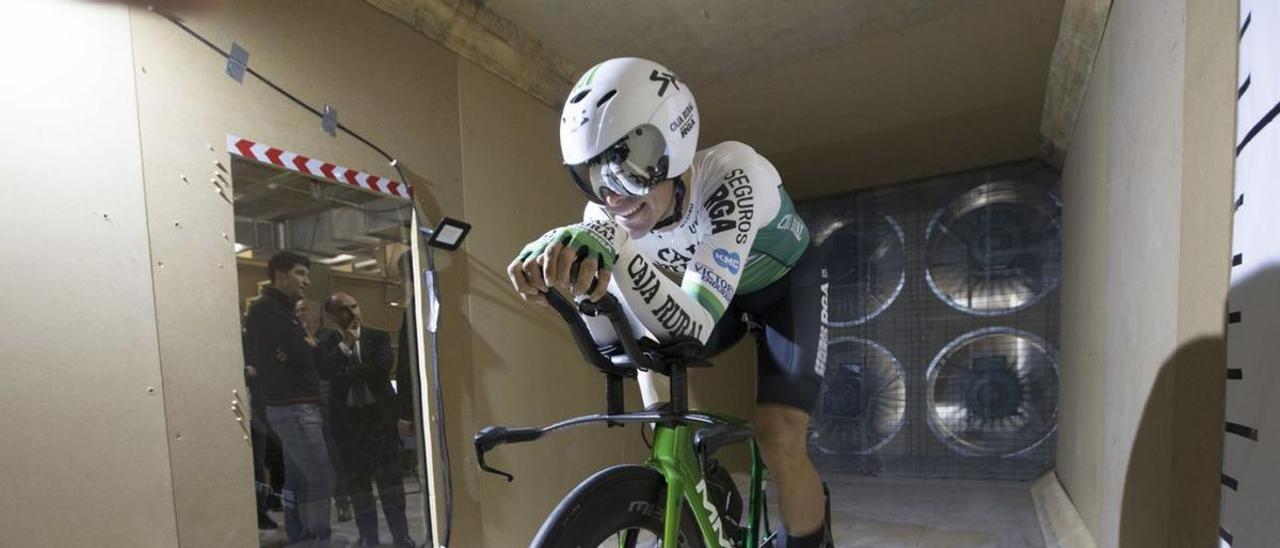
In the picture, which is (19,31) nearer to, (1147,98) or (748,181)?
(748,181)

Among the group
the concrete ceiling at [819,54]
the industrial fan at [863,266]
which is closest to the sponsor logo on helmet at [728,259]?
the concrete ceiling at [819,54]

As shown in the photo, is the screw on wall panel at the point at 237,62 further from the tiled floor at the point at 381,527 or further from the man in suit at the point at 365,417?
the tiled floor at the point at 381,527

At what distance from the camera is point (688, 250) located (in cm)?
128

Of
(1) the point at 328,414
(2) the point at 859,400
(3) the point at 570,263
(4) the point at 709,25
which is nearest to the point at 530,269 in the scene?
(3) the point at 570,263

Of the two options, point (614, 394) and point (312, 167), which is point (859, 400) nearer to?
point (614, 394)

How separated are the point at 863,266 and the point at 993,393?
120 cm

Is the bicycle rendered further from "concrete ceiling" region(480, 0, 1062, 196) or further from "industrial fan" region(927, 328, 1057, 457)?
"industrial fan" region(927, 328, 1057, 457)

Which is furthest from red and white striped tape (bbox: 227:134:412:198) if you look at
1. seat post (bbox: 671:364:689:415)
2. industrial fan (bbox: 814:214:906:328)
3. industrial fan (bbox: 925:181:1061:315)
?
industrial fan (bbox: 925:181:1061:315)

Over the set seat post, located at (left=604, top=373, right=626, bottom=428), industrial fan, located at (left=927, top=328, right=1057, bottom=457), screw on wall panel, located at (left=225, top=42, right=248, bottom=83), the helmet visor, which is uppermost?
screw on wall panel, located at (left=225, top=42, right=248, bottom=83)

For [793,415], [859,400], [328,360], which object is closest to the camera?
[793,415]

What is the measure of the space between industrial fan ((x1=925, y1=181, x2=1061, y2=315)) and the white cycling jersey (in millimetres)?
2880

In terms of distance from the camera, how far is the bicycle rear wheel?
2.38 ft

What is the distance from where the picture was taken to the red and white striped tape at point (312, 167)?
4.60 ft

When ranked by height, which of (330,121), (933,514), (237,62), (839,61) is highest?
(839,61)
